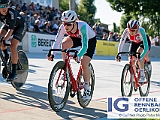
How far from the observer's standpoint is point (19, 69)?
275 inches

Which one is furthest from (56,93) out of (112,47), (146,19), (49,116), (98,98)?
(146,19)

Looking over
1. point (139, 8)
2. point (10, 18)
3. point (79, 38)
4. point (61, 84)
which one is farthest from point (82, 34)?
point (139, 8)

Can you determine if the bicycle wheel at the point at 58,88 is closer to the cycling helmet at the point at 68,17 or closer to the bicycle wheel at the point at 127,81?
the cycling helmet at the point at 68,17

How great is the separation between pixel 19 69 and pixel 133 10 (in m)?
37.4

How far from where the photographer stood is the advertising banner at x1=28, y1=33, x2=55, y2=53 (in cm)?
1811

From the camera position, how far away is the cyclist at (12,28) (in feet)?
20.5

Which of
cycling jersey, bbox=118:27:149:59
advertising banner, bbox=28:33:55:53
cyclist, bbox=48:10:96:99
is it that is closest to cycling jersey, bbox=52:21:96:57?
cyclist, bbox=48:10:96:99

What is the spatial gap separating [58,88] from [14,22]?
182cm

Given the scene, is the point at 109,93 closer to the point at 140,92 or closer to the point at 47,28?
the point at 140,92

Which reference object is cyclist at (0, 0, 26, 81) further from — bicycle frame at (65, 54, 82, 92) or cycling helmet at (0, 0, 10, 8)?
bicycle frame at (65, 54, 82, 92)

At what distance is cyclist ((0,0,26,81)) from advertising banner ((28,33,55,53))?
1123 cm

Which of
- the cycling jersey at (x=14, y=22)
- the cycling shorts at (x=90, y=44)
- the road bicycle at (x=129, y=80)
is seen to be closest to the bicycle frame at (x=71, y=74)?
the cycling shorts at (x=90, y=44)

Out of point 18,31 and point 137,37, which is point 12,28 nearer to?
point 18,31

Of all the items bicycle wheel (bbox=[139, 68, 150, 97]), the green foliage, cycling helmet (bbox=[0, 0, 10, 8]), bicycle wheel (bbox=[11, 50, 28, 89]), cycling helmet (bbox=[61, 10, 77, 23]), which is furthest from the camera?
the green foliage
